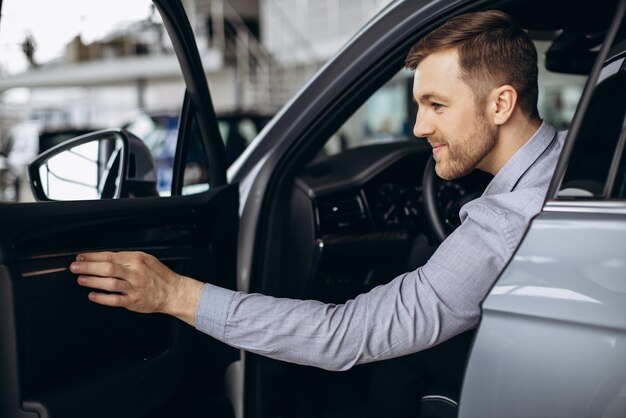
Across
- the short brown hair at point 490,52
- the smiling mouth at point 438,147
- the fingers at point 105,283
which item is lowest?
the fingers at point 105,283

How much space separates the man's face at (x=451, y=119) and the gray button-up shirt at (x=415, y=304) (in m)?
0.08

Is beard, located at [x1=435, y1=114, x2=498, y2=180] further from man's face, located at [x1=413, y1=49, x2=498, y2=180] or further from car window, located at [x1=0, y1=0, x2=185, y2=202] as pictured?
car window, located at [x1=0, y1=0, x2=185, y2=202]

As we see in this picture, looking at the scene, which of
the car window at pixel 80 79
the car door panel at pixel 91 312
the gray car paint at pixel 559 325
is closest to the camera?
the gray car paint at pixel 559 325

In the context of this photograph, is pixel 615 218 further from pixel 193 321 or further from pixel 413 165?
pixel 413 165

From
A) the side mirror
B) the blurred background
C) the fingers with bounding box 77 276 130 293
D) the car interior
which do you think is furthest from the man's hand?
the blurred background

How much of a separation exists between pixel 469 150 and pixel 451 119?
0.08m

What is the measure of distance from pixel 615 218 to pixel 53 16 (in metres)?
1.55

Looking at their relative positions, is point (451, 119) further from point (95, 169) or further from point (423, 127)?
point (95, 169)

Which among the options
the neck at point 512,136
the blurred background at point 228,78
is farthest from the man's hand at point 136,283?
the blurred background at point 228,78

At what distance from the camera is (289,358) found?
5.32 ft

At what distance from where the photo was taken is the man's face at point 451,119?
166cm

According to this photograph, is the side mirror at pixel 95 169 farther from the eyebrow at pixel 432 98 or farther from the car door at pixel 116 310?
the eyebrow at pixel 432 98

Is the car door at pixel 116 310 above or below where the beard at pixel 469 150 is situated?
below

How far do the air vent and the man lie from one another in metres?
0.70
